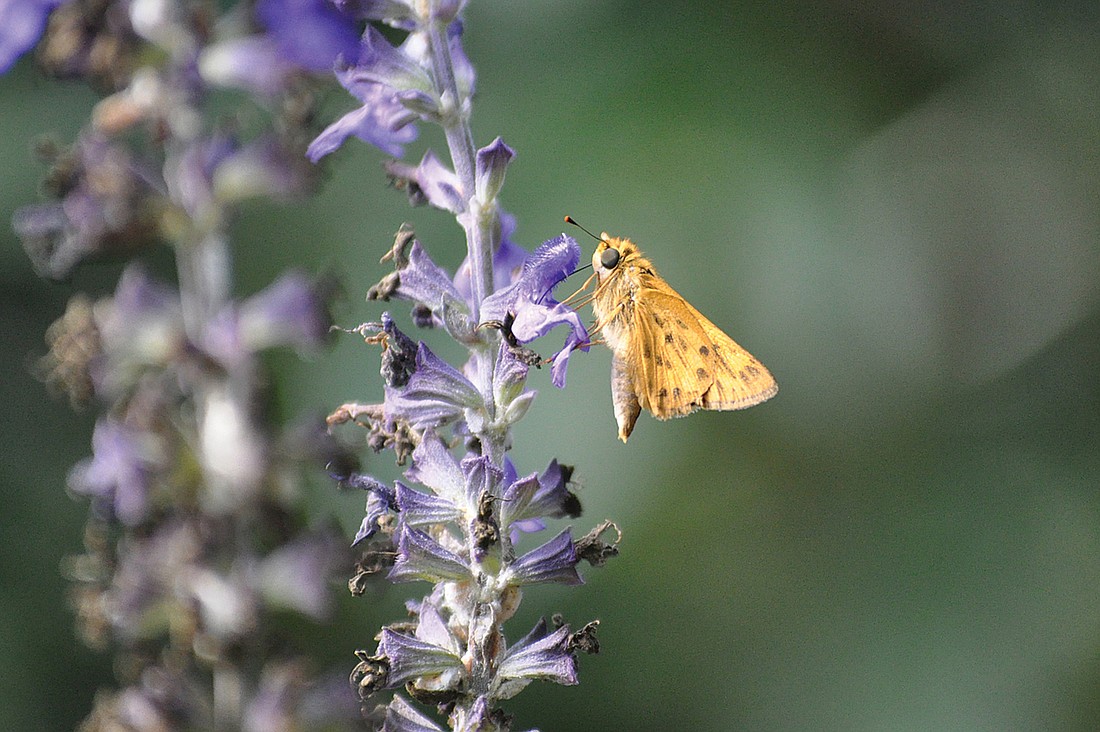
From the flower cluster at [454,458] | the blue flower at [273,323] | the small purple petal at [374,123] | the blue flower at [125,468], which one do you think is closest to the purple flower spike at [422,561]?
the flower cluster at [454,458]

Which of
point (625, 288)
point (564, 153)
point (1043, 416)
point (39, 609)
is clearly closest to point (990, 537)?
point (1043, 416)

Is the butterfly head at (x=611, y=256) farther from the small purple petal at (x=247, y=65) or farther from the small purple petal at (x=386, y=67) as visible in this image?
the small purple petal at (x=247, y=65)

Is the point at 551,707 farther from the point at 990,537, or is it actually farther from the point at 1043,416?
the point at 1043,416

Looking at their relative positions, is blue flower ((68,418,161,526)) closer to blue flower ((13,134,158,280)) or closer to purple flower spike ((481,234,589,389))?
blue flower ((13,134,158,280))

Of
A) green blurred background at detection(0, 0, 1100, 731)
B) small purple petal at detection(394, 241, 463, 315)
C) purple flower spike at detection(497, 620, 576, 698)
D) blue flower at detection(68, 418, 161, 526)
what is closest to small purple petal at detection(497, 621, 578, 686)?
purple flower spike at detection(497, 620, 576, 698)

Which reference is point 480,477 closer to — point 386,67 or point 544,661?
point 544,661

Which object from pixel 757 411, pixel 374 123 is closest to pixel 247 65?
pixel 374 123
